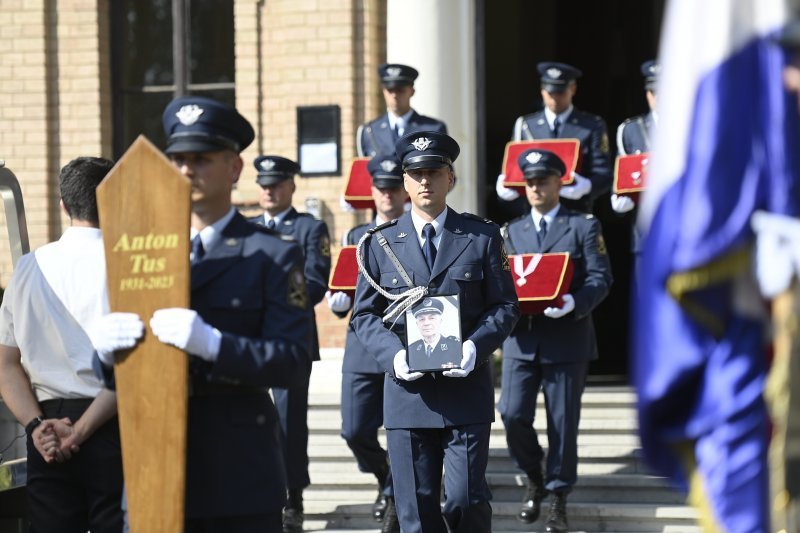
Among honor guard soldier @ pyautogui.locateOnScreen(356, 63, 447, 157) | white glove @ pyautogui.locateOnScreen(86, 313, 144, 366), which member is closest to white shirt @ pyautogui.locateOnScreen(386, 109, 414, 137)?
honor guard soldier @ pyautogui.locateOnScreen(356, 63, 447, 157)

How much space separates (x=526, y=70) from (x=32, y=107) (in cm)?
597

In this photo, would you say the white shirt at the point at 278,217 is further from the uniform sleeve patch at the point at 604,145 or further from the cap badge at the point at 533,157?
the uniform sleeve patch at the point at 604,145

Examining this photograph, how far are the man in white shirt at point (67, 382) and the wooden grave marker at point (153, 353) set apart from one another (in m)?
1.09

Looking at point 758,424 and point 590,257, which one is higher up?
point 758,424

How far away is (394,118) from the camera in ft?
33.6

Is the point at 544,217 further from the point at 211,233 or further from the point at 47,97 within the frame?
the point at 47,97

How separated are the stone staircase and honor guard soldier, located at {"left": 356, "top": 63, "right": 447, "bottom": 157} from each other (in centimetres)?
193

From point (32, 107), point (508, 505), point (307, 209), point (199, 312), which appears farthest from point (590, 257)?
point (32, 107)

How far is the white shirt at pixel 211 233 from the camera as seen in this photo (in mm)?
4719

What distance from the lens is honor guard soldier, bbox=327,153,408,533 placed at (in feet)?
29.3

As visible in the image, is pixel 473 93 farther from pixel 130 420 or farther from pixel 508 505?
pixel 130 420

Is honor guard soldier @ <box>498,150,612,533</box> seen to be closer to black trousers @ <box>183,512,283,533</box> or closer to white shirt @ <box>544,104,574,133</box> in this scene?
white shirt @ <box>544,104,574,133</box>

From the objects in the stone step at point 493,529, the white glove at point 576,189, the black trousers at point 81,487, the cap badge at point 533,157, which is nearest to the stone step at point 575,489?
the stone step at point 493,529

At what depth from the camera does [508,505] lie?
9312mm
